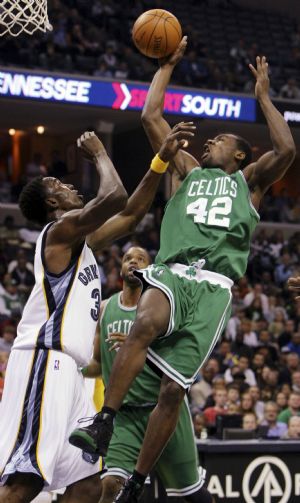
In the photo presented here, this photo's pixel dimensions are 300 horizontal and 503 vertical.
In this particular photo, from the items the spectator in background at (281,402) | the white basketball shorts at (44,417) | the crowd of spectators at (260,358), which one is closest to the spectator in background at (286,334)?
the crowd of spectators at (260,358)

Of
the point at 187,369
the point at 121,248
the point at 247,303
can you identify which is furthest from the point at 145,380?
the point at 121,248

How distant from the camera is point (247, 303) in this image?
59.7 ft

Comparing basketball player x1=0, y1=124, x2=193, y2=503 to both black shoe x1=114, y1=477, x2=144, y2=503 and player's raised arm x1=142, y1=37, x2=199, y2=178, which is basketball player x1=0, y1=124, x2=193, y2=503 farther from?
player's raised arm x1=142, y1=37, x2=199, y2=178

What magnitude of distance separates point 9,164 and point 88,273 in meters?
21.6

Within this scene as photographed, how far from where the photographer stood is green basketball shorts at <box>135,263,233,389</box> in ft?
19.9

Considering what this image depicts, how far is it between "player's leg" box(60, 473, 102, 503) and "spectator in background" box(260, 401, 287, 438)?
6834 millimetres

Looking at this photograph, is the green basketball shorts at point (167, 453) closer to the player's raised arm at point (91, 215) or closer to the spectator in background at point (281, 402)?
the player's raised arm at point (91, 215)

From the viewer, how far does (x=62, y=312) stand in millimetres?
5695

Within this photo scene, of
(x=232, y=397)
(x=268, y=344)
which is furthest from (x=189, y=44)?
(x=232, y=397)

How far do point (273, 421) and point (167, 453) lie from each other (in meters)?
6.07

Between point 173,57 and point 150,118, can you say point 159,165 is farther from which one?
point 173,57

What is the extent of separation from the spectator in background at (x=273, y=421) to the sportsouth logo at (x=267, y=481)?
3.38 metres

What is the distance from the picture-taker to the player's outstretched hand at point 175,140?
612cm

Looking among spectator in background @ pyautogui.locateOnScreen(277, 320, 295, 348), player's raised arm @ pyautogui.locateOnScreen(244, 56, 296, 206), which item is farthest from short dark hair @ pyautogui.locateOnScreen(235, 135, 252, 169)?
spectator in background @ pyautogui.locateOnScreen(277, 320, 295, 348)
